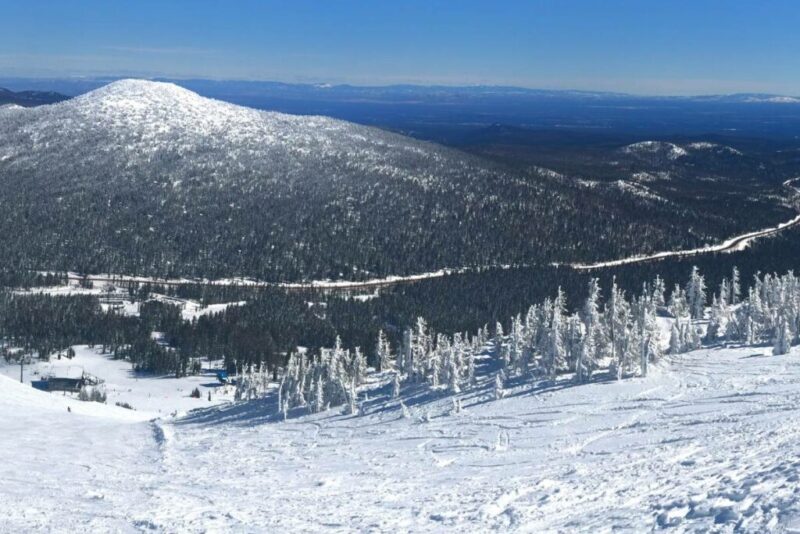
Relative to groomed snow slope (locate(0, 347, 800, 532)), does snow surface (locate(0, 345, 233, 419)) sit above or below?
below

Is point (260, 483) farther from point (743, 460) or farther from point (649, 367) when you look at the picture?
point (649, 367)

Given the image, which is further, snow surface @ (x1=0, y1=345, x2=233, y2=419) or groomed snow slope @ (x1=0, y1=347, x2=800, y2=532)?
snow surface @ (x1=0, y1=345, x2=233, y2=419)

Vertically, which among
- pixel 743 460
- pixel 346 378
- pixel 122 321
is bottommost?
pixel 122 321

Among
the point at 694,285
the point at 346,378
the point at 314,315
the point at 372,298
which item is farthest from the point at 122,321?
the point at 694,285

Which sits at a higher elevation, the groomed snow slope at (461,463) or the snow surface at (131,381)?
the groomed snow slope at (461,463)

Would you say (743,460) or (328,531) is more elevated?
(743,460)

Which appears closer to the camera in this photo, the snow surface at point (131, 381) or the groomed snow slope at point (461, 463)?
the groomed snow slope at point (461, 463)

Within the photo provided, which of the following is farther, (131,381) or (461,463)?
(131,381)

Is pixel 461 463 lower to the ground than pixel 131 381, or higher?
higher
